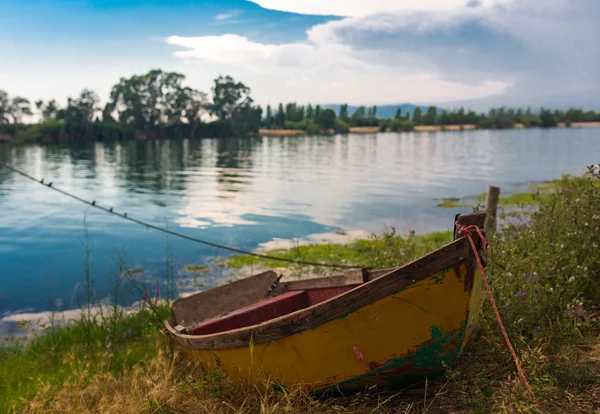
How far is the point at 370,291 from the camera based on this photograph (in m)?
4.01

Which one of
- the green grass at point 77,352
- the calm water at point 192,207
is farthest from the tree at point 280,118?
the green grass at point 77,352

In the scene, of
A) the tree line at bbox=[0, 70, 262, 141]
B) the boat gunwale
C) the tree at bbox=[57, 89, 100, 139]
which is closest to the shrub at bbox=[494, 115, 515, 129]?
the tree line at bbox=[0, 70, 262, 141]

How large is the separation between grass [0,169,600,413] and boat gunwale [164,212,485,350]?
1.88ft

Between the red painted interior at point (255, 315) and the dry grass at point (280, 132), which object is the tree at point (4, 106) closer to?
the dry grass at point (280, 132)

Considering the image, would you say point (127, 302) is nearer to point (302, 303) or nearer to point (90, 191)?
point (302, 303)

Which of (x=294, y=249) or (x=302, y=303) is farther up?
(x=302, y=303)

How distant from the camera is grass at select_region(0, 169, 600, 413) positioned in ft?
14.0

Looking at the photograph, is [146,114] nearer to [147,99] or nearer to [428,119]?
[147,99]

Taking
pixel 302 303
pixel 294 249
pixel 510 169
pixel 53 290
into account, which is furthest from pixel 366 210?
pixel 510 169

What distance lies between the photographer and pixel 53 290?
11641mm

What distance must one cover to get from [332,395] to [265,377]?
2.13 feet

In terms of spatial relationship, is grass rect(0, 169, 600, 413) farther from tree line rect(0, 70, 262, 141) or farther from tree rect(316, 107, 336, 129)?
tree rect(316, 107, 336, 129)

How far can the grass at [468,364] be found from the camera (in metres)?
4.28

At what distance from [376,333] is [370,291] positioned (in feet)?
1.28
